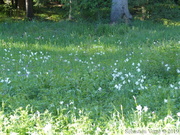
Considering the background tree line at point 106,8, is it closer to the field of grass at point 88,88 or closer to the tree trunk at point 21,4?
the tree trunk at point 21,4

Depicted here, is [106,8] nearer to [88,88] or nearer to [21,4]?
[21,4]

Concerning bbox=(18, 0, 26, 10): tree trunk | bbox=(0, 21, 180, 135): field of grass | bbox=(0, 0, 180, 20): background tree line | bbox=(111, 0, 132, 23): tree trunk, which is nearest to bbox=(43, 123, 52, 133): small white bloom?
bbox=(0, 21, 180, 135): field of grass

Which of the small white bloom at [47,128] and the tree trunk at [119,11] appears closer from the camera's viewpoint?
the small white bloom at [47,128]

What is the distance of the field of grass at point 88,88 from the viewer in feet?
12.7

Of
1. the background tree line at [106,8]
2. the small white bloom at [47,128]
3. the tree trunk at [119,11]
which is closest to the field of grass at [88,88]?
the small white bloom at [47,128]

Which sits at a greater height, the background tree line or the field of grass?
the background tree line

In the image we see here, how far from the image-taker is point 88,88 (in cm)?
571

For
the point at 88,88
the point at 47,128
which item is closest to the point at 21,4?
the point at 88,88

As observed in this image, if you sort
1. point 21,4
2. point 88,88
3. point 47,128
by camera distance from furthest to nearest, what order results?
point 21,4
point 88,88
point 47,128

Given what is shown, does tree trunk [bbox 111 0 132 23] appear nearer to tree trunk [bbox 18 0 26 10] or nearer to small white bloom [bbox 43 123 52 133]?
tree trunk [bbox 18 0 26 10]

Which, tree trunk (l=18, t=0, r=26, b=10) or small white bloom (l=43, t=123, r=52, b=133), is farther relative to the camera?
tree trunk (l=18, t=0, r=26, b=10)

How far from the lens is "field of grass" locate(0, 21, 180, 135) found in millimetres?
3861

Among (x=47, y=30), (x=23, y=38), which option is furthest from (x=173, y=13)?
(x=23, y=38)

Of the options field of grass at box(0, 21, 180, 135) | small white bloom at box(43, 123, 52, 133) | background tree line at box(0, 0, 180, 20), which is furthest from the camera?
background tree line at box(0, 0, 180, 20)
